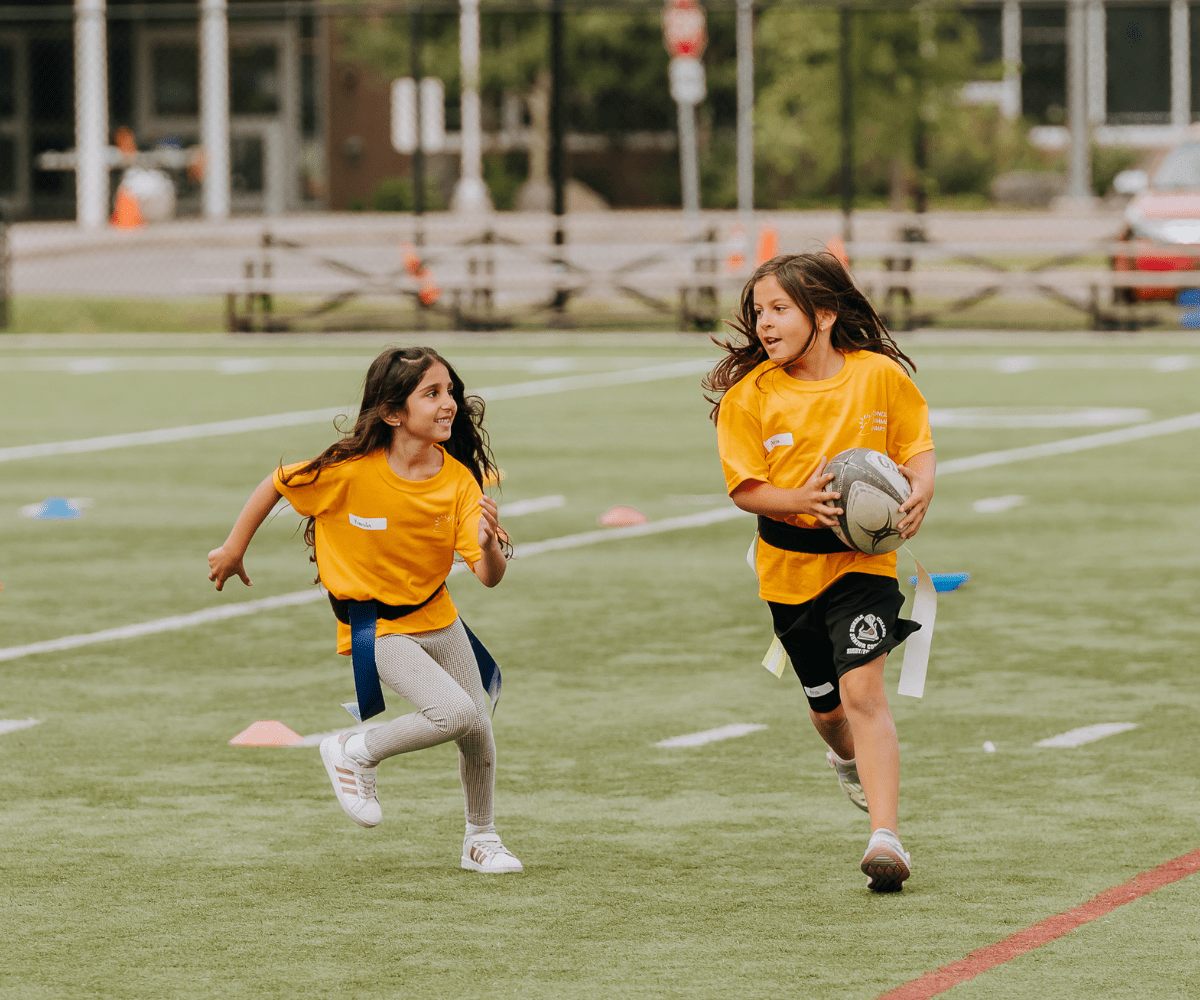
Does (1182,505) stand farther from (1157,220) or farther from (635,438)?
(1157,220)

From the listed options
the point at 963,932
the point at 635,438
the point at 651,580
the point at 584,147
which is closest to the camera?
the point at 963,932

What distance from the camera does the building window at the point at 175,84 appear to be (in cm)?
5134

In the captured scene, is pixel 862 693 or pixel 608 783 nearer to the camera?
pixel 862 693

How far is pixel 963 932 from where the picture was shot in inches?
207

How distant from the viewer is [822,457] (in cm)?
575

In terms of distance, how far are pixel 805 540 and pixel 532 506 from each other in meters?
7.29

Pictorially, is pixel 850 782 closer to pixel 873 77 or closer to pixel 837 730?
pixel 837 730

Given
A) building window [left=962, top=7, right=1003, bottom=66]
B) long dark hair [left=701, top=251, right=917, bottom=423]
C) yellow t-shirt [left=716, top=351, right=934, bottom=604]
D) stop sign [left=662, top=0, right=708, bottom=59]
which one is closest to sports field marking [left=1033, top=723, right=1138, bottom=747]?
yellow t-shirt [left=716, top=351, right=934, bottom=604]

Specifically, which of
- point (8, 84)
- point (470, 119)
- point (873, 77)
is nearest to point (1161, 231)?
point (873, 77)

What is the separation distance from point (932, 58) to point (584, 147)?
24.6 meters

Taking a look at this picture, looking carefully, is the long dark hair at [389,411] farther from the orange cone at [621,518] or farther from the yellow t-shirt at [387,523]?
the orange cone at [621,518]

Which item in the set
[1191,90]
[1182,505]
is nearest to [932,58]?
[1182,505]

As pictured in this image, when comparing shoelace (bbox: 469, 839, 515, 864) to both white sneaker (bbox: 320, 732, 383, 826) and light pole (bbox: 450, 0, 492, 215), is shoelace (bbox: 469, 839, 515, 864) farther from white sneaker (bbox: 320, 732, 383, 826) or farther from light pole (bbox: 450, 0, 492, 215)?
light pole (bbox: 450, 0, 492, 215)

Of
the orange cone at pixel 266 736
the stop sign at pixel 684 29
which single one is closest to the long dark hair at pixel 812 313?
the orange cone at pixel 266 736
